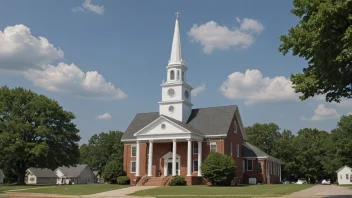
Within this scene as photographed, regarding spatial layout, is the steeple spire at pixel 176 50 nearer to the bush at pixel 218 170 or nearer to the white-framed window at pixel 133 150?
the white-framed window at pixel 133 150

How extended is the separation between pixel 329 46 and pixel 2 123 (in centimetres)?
4670

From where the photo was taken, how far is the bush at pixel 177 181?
157 feet

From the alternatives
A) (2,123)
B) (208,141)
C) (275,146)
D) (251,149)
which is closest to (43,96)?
(2,123)

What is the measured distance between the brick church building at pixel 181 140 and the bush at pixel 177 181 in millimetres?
995

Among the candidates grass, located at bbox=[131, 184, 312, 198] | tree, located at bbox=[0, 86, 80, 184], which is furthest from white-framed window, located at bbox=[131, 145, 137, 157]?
grass, located at bbox=[131, 184, 312, 198]

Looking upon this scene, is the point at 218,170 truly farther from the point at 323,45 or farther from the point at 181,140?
the point at 323,45

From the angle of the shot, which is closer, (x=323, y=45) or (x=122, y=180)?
(x=323, y=45)

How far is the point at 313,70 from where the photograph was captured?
21312mm

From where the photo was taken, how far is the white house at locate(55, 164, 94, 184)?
9988 centimetres

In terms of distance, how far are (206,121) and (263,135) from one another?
4119cm

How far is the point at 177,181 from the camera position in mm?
48031

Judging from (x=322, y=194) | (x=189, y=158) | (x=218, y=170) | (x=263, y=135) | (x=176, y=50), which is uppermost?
(x=176, y=50)

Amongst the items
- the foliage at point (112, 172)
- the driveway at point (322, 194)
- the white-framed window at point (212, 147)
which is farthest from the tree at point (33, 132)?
the driveway at point (322, 194)

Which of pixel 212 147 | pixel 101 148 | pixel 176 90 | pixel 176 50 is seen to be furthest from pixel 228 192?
pixel 101 148
